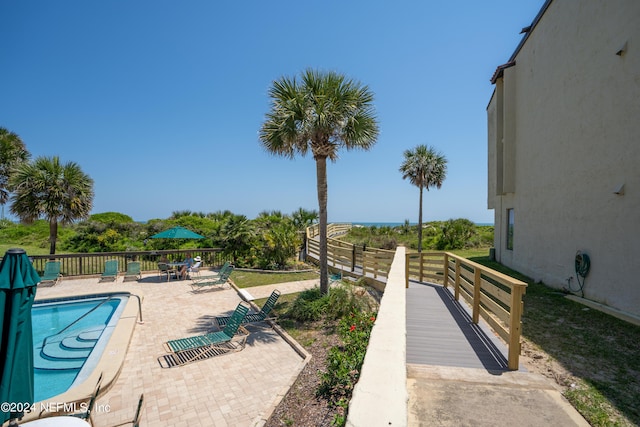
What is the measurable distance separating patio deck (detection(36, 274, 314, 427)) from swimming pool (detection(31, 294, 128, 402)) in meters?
0.77

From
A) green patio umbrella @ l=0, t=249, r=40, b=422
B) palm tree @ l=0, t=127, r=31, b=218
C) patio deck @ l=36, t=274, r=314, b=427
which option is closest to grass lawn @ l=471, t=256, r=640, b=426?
patio deck @ l=36, t=274, r=314, b=427

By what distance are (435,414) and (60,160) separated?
18255 millimetres

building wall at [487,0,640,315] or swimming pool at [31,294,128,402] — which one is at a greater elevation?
building wall at [487,0,640,315]

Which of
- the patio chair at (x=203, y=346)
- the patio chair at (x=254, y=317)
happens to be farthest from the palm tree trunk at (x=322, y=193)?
the patio chair at (x=203, y=346)

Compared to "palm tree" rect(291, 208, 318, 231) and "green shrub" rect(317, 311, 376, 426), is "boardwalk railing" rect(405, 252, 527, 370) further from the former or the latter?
"palm tree" rect(291, 208, 318, 231)

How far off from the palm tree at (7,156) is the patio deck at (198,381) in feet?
58.7

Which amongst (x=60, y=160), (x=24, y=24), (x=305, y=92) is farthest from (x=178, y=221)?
(x=305, y=92)

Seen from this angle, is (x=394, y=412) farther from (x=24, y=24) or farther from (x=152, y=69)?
(x=152, y=69)

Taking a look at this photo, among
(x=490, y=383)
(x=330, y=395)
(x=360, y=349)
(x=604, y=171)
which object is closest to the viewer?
(x=490, y=383)

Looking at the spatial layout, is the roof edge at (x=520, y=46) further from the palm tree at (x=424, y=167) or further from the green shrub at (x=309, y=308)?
the green shrub at (x=309, y=308)

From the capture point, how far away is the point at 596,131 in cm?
790

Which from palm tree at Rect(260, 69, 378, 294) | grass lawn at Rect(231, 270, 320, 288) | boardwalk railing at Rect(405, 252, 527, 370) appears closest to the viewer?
boardwalk railing at Rect(405, 252, 527, 370)

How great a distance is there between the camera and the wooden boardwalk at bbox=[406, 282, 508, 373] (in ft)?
14.1

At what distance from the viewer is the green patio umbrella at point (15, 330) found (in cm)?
324
